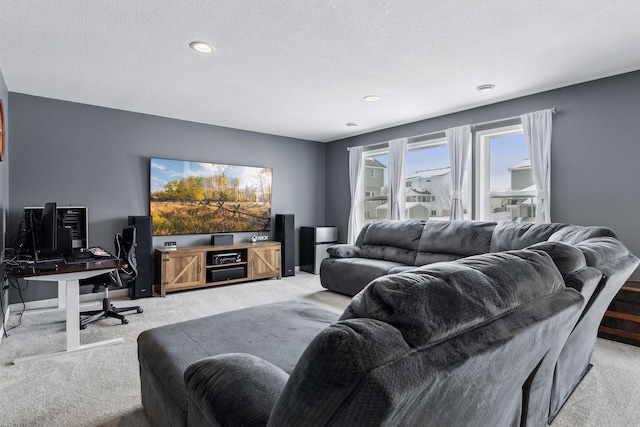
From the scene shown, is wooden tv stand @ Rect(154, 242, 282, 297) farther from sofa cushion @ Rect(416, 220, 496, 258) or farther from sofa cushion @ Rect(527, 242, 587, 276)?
sofa cushion @ Rect(527, 242, 587, 276)

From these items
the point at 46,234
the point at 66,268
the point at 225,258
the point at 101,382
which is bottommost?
the point at 101,382

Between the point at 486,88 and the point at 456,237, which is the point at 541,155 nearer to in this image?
the point at 486,88

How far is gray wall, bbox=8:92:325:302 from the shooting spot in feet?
13.1

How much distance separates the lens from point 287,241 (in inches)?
230

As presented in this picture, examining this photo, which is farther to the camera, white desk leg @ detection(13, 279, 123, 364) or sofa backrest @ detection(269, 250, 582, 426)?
white desk leg @ detection(13, 279, 123, 364)

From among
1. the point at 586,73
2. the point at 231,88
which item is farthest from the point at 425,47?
the point at 231,88

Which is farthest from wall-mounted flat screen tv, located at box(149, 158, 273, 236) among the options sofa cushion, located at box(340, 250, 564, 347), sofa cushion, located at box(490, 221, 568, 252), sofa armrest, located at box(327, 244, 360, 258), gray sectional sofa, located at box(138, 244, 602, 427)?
sofa cushion, located at box(340, 250, 564, 347)

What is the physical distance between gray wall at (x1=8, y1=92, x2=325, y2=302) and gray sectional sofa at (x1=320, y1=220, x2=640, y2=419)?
205 centimetres

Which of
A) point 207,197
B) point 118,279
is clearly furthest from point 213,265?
point 118,279

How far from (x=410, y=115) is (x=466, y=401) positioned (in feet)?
14.8

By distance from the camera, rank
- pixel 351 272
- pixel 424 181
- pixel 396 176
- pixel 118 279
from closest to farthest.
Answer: pixel 118 279 < pixel 351 272 < pixel 424 181 < pixel 396 176

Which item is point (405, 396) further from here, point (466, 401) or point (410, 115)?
point (410, 115)

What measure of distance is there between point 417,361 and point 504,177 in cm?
425

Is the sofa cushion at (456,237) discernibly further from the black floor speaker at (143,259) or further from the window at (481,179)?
the black floor speaker at (143,259)
